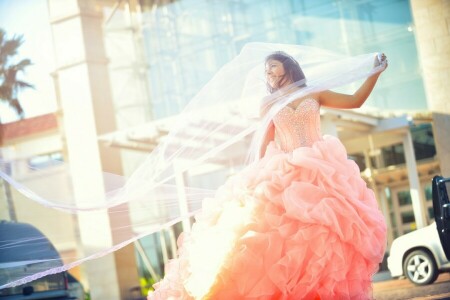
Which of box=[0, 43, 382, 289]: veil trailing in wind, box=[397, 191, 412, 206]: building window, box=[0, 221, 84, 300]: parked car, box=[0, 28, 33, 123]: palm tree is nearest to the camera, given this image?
box=[0, 43, 382, 289]: veil trailing in wind

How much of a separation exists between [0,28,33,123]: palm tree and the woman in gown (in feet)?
37.2

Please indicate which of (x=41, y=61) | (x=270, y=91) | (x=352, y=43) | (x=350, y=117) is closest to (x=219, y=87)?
(x=270, y=91)

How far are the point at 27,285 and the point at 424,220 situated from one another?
7883 millimetres

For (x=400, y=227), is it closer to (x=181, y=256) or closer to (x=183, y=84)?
(x=183, y=84)

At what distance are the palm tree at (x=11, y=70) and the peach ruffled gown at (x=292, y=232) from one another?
11401 millimetres

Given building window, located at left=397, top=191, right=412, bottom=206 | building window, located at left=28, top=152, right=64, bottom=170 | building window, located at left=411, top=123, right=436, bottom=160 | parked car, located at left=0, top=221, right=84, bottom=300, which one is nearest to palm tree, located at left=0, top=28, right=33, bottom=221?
→ building window, located at left=411, top=123, right=436, bottom=160

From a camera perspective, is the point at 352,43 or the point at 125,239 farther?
the point at 352,43

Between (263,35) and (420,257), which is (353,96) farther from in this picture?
(263,35)

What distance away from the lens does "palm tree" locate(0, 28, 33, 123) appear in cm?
1716

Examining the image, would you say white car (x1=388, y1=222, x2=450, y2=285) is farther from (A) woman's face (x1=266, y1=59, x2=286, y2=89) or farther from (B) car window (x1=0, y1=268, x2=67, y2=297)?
(A) woman's face (x1=266, y1=59, x2=286, y2=89)

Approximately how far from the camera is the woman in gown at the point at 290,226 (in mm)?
5262

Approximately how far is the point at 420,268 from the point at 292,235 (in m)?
6.11

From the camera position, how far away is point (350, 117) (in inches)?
597

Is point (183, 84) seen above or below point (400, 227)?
above
